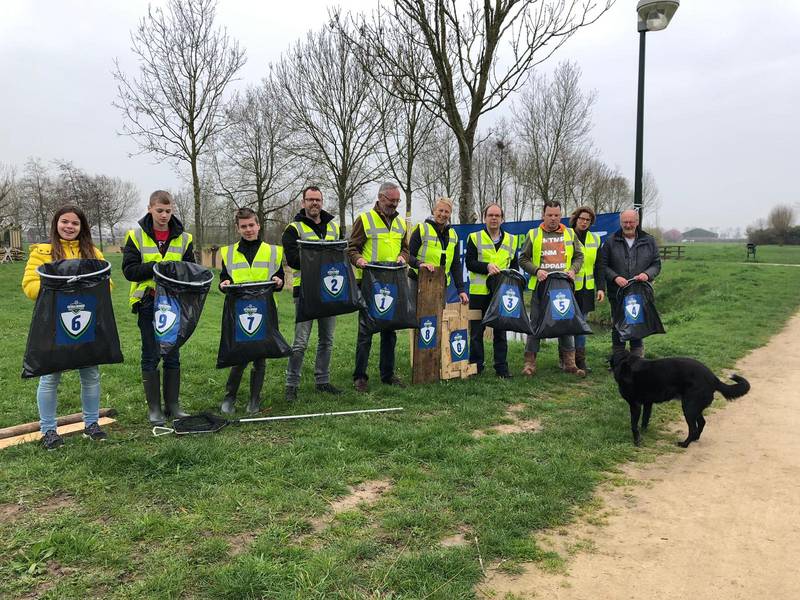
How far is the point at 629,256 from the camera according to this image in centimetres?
655

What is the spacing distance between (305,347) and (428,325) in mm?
1502

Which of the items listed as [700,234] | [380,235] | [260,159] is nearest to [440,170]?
[260,159]

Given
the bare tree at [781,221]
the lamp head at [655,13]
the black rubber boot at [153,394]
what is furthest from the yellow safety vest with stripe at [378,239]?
the bare tree at [781,221]

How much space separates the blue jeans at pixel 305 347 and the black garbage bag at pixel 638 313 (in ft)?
11.3

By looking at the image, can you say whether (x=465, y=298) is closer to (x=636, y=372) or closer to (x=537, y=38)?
(x=636, y=372)

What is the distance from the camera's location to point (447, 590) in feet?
8.43

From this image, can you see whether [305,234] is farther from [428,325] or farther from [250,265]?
[428,325]

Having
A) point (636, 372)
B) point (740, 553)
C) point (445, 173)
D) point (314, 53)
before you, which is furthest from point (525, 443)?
point (445, 173)

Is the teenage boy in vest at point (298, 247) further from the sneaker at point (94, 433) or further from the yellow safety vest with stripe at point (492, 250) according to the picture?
the yellow safety vest with stripe at point (492, 250)

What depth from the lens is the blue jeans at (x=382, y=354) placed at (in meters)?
6.04

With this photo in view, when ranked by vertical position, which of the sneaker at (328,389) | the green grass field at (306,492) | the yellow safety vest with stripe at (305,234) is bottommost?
the green grass field at (306,492)

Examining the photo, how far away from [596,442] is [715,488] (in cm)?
98

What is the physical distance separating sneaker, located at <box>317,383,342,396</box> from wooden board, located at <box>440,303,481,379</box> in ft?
4.42

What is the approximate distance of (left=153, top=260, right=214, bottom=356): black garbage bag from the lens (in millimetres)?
4430
